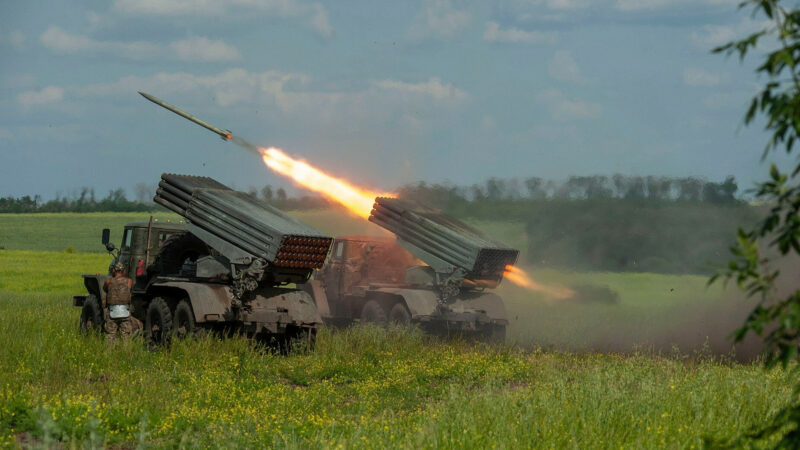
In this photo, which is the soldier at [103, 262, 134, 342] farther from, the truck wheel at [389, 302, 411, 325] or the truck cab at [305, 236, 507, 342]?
the truck wheel at [389, 302, 411, 325]

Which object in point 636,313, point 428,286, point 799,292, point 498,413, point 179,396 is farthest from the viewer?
point 636,313

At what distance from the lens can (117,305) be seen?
54.1 feet

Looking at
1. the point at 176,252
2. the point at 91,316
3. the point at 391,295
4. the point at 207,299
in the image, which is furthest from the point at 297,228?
the point at 91,316

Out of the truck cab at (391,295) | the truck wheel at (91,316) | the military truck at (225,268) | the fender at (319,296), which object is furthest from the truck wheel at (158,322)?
the truck cab at (391,295)

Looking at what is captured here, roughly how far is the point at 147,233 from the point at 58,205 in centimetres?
7075

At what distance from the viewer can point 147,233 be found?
18.2 m

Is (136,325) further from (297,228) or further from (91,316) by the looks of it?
(297,228)

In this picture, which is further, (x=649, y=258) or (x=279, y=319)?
(x=649, y=258)

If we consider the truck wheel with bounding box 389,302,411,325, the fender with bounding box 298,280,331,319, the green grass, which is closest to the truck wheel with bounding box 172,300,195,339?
the green grass

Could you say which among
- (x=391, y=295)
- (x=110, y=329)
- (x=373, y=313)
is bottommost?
(x=110, y=329)

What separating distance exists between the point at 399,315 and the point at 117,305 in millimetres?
5933

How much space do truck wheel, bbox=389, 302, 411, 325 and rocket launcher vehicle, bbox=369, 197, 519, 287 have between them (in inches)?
41.1

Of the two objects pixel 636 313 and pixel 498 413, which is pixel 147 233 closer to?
pixel 498 413

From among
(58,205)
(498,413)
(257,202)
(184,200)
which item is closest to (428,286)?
(257,202)
